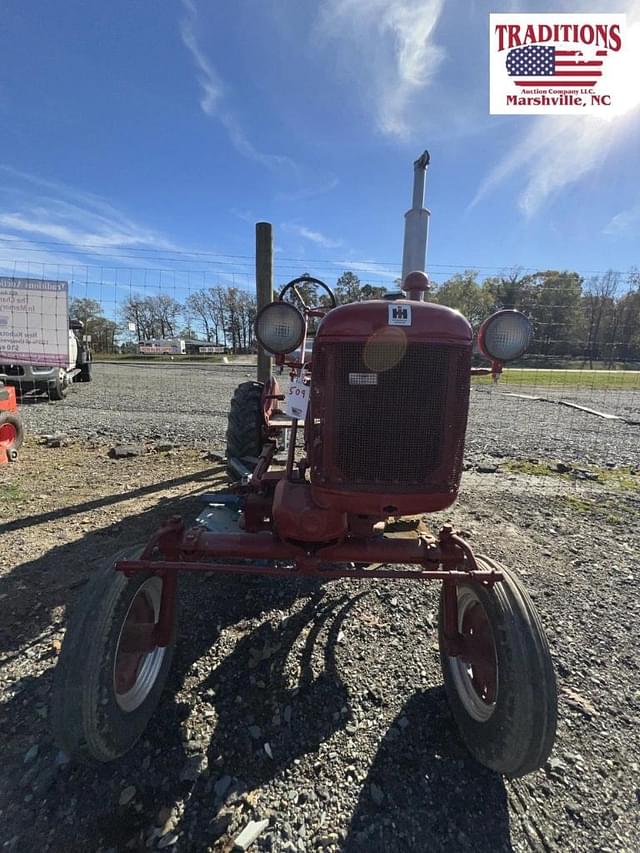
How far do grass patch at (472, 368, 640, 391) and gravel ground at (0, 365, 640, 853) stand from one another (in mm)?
17347

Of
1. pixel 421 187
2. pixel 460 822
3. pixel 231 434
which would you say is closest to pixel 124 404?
pixel 231 434

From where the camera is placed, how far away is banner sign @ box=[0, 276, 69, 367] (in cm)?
567

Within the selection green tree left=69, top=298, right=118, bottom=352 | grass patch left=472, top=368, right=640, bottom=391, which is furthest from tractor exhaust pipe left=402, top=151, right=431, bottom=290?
green tree left=69, top=298, right=118, bottom=352

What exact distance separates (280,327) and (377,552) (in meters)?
1.15

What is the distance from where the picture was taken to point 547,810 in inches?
60.8

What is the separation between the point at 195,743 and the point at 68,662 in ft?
2.10

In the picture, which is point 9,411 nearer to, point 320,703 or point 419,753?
point 320,703

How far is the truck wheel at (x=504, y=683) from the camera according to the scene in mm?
1513

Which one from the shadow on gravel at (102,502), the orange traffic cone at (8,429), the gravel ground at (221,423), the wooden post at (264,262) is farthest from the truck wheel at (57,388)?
the wooden post at (264,262)

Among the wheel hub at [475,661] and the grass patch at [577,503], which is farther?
the grass patch at [577,503]

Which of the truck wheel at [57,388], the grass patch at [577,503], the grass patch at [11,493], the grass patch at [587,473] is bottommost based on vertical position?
the grass patch at [11,493]

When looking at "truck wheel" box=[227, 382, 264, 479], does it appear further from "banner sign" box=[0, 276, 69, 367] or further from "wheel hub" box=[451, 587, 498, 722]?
"banner sign" box=[0, 276, 69, 367]

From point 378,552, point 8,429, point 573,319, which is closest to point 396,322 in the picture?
point 378,552

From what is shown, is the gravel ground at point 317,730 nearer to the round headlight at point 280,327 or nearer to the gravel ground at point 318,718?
the gravel ground at point 318,718
